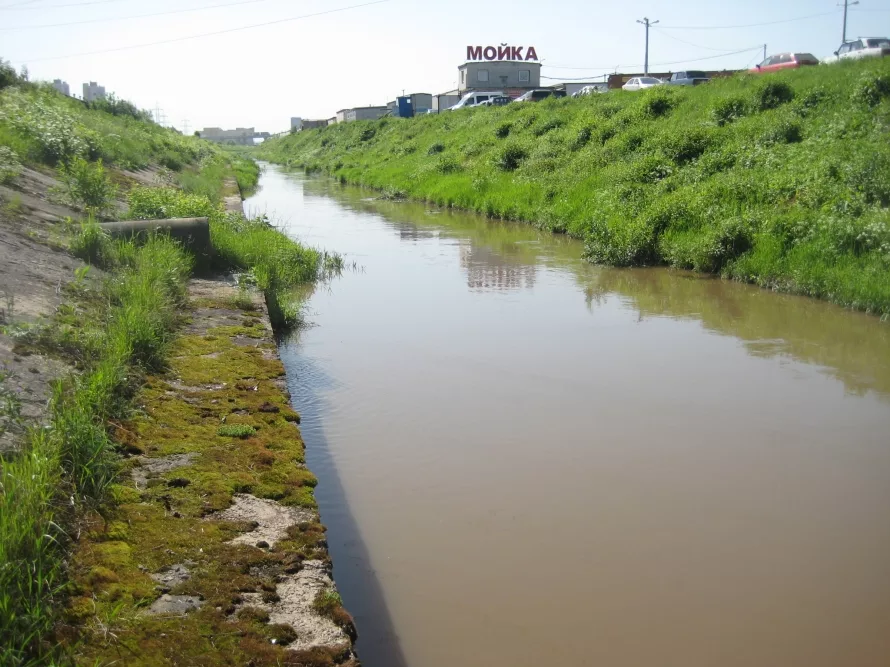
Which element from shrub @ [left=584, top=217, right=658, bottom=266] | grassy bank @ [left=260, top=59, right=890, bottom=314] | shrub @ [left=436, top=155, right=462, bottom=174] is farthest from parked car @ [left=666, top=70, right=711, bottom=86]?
shrub @ [left=584, top=217, right=658, bottom=266]

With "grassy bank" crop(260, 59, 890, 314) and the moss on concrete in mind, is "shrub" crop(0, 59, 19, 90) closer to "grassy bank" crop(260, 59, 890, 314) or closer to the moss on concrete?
"grassy bank" crop(260, 59, 890, 314)

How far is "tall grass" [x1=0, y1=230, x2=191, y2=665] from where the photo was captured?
8.71 feet

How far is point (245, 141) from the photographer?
6796 inches

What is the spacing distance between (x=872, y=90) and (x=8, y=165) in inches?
620

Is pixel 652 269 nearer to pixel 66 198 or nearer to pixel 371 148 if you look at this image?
pixel 66 198

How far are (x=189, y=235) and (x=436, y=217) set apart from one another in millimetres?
13346

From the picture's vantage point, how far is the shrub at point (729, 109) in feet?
61.4

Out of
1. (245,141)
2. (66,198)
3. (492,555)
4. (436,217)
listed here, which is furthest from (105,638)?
(245,141)

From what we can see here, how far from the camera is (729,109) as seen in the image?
19031 mm

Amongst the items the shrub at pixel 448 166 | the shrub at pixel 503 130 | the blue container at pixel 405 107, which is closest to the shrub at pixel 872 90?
the shrub at pixel 448 166

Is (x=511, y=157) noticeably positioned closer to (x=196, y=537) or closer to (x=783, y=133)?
(x=783, y=133)

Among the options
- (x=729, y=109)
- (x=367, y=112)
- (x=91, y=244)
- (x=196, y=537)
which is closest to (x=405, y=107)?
(x=367, y=112)

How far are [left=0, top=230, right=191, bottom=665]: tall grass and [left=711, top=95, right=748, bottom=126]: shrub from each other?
52.5 ft

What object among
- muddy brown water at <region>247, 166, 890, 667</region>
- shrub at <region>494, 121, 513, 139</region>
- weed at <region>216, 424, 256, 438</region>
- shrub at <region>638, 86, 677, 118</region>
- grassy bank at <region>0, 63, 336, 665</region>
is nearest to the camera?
grassy bank at <region>0, 63, 336, 665</region>
